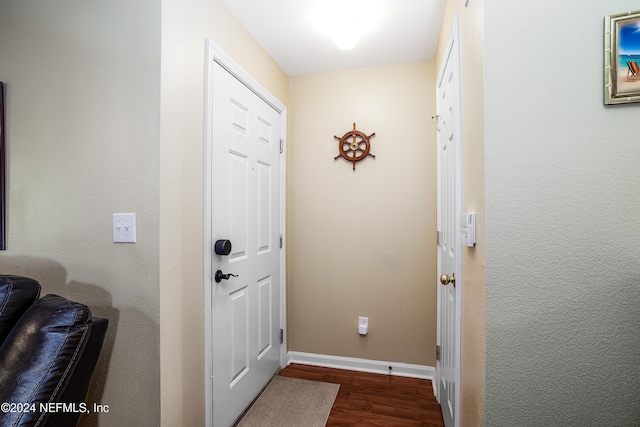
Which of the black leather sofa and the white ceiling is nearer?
the black leather sofa

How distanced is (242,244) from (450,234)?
3.98 feet

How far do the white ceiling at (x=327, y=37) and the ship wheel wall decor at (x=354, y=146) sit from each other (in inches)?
21.1

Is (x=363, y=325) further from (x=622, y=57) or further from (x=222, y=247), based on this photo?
(x=622, y=57)

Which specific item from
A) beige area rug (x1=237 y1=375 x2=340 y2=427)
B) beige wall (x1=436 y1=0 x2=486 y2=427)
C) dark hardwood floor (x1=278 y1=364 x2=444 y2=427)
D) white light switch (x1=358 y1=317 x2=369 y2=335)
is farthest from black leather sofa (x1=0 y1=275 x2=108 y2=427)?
white light switch (x1=358 y1=317 x2=369 y2=335)

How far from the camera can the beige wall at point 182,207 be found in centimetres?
125

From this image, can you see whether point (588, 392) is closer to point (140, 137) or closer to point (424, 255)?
point (424, 255)

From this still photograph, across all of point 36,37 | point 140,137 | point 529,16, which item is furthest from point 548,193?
point 36,37

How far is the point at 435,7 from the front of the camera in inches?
67.3

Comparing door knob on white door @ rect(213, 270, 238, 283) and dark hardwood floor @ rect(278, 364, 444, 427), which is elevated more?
door knob on white door @ rect(213, 270, 238, 283)

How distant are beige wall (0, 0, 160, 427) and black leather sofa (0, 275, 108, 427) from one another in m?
0.28

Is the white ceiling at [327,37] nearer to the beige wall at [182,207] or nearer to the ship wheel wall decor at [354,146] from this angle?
the beige wall at [182,207]

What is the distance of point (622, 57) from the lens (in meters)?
0.83

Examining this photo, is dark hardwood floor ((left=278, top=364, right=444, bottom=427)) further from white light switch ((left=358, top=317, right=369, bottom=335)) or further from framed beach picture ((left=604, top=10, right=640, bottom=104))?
framed beach picture ((left=604, top=10, right=640, bottom=104))

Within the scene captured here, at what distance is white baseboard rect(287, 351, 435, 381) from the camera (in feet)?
7.48
